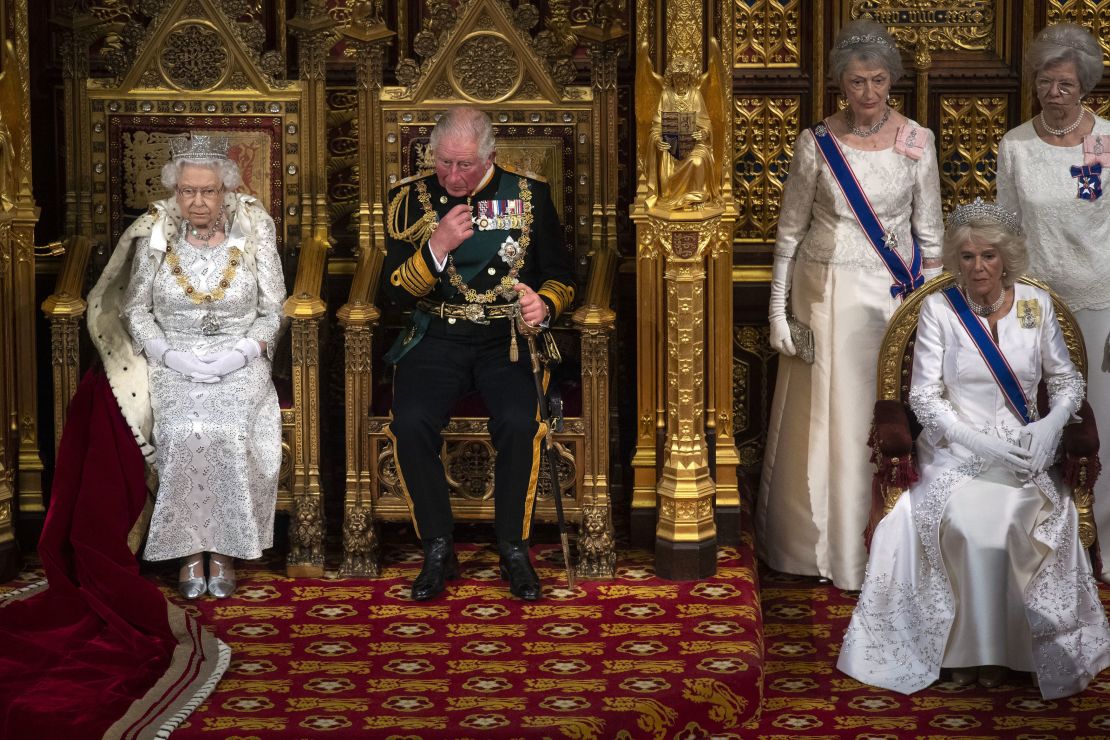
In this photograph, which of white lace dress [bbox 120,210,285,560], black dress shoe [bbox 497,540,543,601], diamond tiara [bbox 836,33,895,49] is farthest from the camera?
diamond tiara [bbox 836,33,895,49]

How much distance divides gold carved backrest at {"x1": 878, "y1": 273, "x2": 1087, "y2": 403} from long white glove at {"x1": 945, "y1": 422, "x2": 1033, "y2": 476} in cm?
33

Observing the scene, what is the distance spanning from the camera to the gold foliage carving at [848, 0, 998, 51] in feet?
23.4

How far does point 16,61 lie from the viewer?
6.27 meters

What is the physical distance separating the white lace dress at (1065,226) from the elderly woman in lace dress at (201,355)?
2.57m

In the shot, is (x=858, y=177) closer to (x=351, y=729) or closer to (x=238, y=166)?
(x=238, y=166)

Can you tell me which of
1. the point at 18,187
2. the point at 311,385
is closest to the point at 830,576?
the point at 311,385

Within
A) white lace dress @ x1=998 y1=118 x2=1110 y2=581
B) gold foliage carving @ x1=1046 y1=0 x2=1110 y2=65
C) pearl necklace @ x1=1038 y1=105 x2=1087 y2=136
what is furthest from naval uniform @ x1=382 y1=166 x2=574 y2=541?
gold foliage carving @ x1=1046 y1=0 x2=1110 y2=65

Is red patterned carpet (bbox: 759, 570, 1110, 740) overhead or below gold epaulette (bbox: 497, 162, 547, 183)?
below

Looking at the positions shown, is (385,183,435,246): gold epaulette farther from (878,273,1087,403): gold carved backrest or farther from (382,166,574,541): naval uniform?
(878,273,1087,403): gold carved backrest

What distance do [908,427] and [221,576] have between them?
7.31 feet

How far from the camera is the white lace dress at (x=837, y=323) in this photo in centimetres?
624

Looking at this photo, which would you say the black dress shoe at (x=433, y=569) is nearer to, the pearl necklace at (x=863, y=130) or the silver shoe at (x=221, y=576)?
the silver shoe at (x=221, y=576)

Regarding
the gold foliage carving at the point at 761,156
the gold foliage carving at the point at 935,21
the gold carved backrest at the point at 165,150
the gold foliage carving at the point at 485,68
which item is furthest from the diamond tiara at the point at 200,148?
the gold foliage carving at the point at 935,21

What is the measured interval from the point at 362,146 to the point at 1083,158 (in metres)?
2.53
